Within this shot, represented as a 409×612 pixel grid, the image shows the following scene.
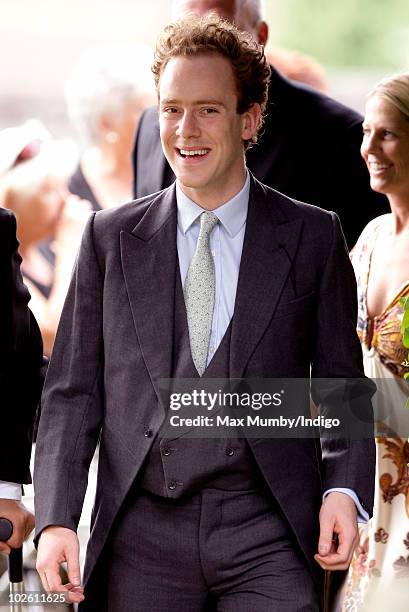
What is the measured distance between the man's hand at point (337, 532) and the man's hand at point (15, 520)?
54 cm

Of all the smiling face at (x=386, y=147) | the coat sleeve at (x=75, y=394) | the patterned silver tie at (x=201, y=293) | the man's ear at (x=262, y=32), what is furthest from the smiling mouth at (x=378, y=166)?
the coat sleeve at (x=75, y=394)

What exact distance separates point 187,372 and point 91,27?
1990 mm

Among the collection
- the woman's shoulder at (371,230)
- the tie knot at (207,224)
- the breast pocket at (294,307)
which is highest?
the tie knot at (207,224)

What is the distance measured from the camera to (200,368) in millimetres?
1869

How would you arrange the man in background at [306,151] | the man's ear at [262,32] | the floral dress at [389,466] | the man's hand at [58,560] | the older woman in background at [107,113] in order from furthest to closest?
the older woman in background at [107,113] → the man's ear at [262,32] → the man in background at [306,151] → the floral dress at [389,466] → the man's hand at [58,560]

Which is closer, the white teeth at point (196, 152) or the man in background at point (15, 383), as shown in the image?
the white teeth at point (196, 152)

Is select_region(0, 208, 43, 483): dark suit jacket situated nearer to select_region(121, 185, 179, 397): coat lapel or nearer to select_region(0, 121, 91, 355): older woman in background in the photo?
select_region(121, 185, 179, 397): coat lapel

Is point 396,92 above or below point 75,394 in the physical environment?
above

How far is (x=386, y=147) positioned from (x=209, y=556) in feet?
4.16

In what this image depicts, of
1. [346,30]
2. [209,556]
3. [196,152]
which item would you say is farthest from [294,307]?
[346,30]

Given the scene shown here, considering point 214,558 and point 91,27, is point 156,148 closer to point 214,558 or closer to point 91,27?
point 91,27

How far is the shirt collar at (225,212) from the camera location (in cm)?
195

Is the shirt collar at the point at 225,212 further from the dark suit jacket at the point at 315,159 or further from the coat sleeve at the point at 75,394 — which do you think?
the dark suit jacket at the point at 315,159

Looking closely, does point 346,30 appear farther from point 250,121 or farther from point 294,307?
point 294,307
